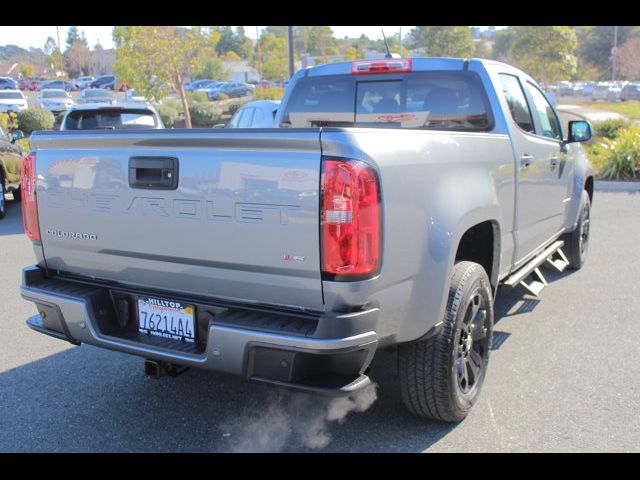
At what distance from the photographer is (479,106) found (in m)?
4.34

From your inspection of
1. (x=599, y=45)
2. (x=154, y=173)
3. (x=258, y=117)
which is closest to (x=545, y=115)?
(x=154, y=173)

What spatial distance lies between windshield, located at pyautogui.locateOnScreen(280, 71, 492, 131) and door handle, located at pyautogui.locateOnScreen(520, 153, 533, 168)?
1.07ft

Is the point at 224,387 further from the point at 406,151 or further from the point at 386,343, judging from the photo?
the point at 406,151

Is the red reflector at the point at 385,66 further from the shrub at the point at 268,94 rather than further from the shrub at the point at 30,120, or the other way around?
the shrub at the point at 268,94

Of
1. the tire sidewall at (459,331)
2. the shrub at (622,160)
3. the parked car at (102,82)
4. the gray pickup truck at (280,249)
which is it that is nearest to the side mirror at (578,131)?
the gray pickup truck at (280,249)

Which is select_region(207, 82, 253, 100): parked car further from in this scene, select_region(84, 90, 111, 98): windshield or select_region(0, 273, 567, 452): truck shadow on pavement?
select_region(0, 273, 567, 452): truck shadow on pavement

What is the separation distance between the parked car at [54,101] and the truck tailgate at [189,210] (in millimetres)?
38197

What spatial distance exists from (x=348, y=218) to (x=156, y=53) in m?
23.5

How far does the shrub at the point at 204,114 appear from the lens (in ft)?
98.1

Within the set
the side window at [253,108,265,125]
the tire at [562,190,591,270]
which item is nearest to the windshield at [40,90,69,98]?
the side window at [253,108,265,125]

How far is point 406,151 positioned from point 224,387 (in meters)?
2.00

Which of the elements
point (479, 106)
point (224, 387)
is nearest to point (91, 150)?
point (224, 387)

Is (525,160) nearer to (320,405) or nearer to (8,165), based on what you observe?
(320,405)

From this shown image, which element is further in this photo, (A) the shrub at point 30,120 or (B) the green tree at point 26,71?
(B) the green tree at point 26,71
